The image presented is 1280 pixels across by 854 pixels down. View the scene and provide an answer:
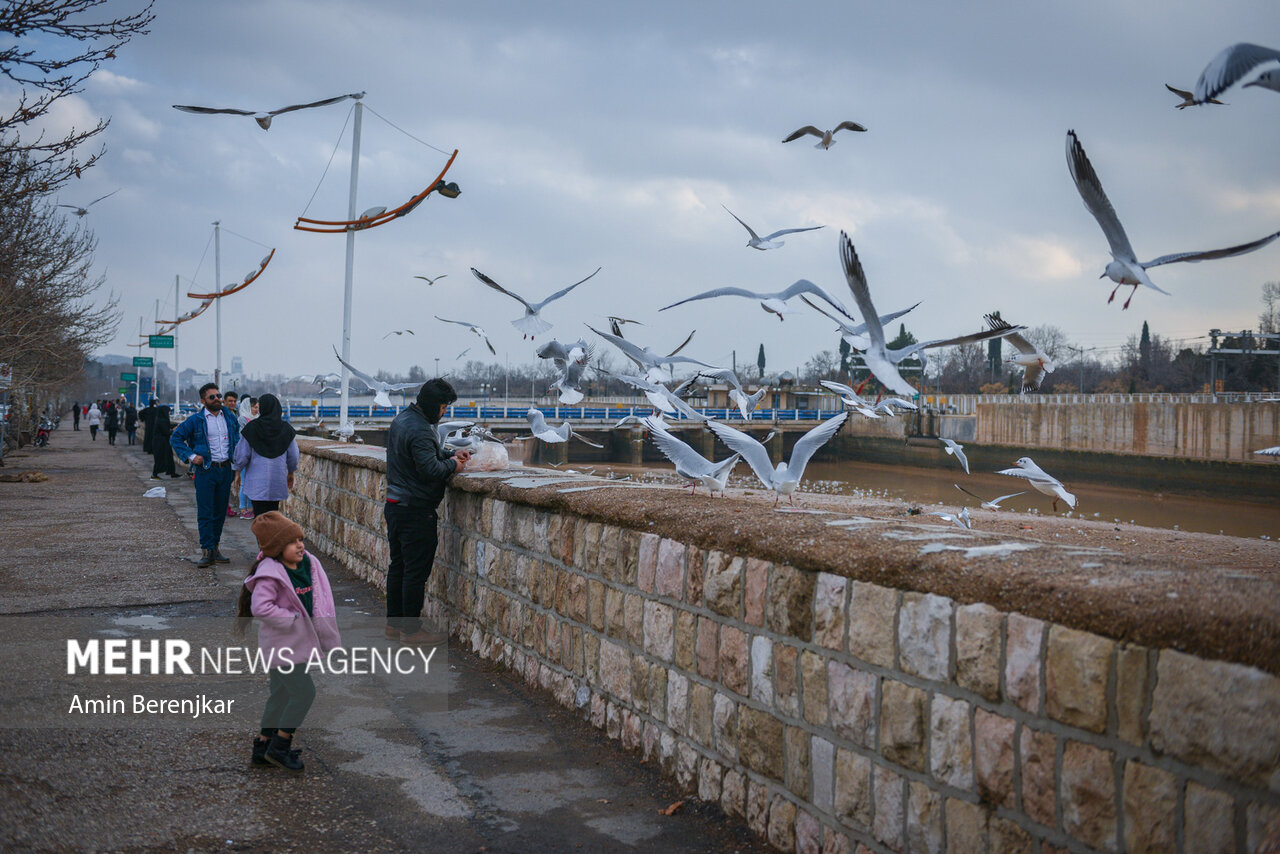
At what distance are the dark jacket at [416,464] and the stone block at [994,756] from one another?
13.9 feet

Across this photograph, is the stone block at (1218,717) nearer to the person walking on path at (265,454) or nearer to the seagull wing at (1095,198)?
the seagull wing at (1095,198)

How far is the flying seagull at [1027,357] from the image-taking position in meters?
5.82

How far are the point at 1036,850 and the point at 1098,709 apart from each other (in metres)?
0.43

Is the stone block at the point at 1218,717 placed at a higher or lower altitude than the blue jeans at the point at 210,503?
higher

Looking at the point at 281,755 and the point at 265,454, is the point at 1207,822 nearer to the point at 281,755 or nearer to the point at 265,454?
the point at 281,755

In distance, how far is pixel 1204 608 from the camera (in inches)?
79.7

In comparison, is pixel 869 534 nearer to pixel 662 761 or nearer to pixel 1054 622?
pixel 1054 622

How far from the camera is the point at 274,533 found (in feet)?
13.7

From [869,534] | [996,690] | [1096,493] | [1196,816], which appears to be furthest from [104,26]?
[1096,493]

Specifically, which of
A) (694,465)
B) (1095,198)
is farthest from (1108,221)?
(694,465)

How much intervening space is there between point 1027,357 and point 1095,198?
217 cm

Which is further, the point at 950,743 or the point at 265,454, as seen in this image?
the point at 265,454

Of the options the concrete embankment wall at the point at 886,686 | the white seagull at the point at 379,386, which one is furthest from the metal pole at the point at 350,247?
the concrete embankment wall at the point at 886,686

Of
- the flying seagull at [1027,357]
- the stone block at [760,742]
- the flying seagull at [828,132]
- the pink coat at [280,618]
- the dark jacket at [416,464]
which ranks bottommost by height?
the stone block at [760,742]
